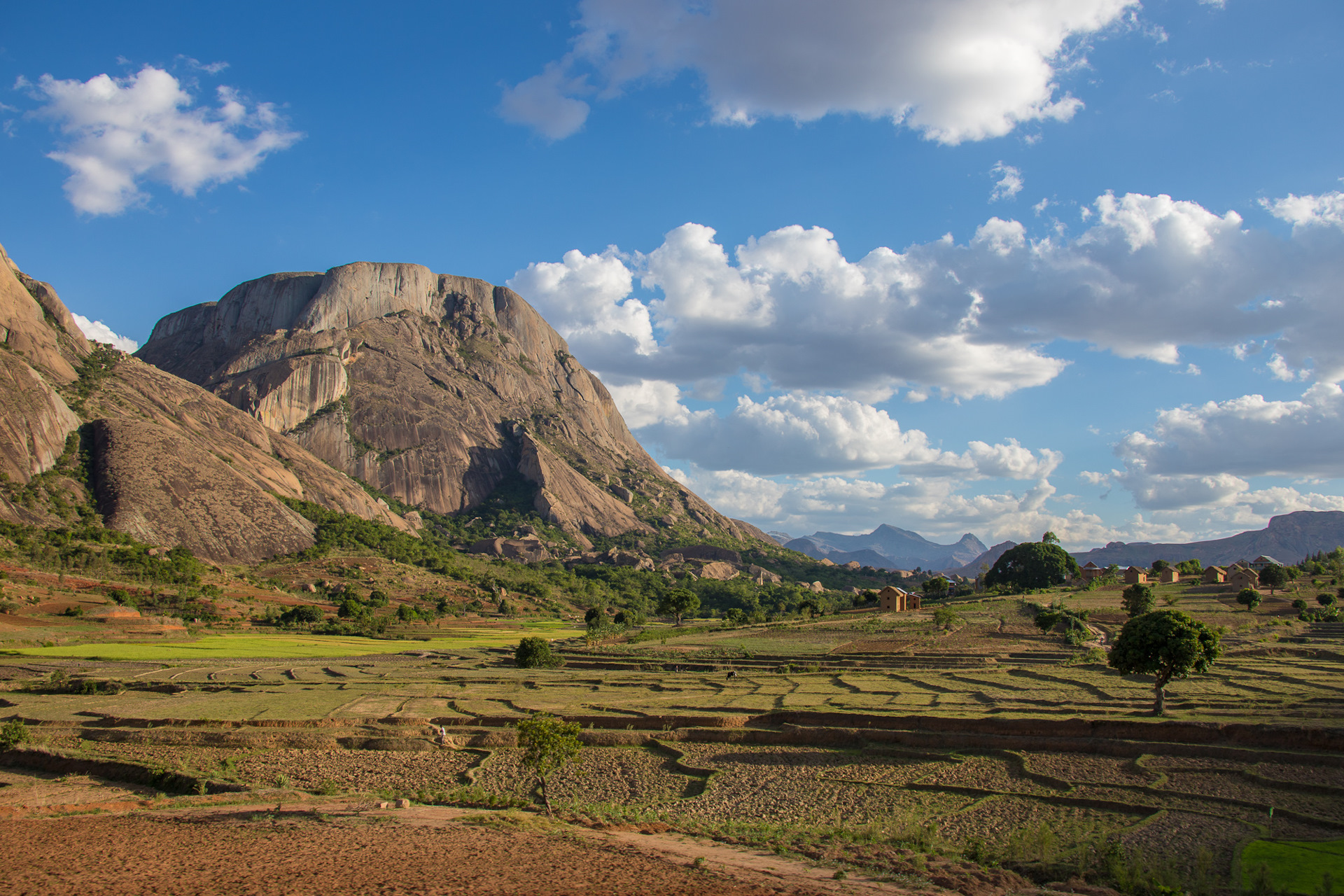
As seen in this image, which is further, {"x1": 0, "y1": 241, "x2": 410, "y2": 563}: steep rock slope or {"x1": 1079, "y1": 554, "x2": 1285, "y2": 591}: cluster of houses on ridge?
{"x1": 0, "y1": 241, "x2": 410, "y2": 563}: steep rock slope

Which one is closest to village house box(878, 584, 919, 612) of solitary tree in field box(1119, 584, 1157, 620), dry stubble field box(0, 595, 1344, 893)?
solitary tree in field box(1119, 584, 1157, 620)

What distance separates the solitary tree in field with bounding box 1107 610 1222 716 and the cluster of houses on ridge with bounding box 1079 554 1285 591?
58.2m

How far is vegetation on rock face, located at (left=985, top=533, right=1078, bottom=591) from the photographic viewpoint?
349ft

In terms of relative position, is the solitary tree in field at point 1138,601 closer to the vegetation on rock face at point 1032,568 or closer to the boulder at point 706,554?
the vegetation on rock face at point 1032,568

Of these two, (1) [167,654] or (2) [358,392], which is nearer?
(1) [167,654]

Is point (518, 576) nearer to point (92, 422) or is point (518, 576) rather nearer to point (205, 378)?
point (92, 422)

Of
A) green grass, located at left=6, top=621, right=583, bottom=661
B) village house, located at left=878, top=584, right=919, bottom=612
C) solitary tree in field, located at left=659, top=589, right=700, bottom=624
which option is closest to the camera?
green grass, located at left=6, top=621, right=583, bottom=661

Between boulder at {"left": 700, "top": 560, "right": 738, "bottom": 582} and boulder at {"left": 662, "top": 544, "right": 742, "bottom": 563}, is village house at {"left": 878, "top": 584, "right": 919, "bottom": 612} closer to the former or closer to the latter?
boulder at {"left": 700, "top": 560, "right": 738, "bottom": 582}

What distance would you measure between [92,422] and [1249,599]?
154 metres

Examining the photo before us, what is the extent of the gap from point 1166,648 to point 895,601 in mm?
62565

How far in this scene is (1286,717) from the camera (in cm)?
2848

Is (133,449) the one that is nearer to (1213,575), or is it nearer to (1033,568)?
(1033,568)

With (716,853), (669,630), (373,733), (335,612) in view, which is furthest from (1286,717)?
(335,612)

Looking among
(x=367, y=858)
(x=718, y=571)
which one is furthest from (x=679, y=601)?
(x=367, y=858)
